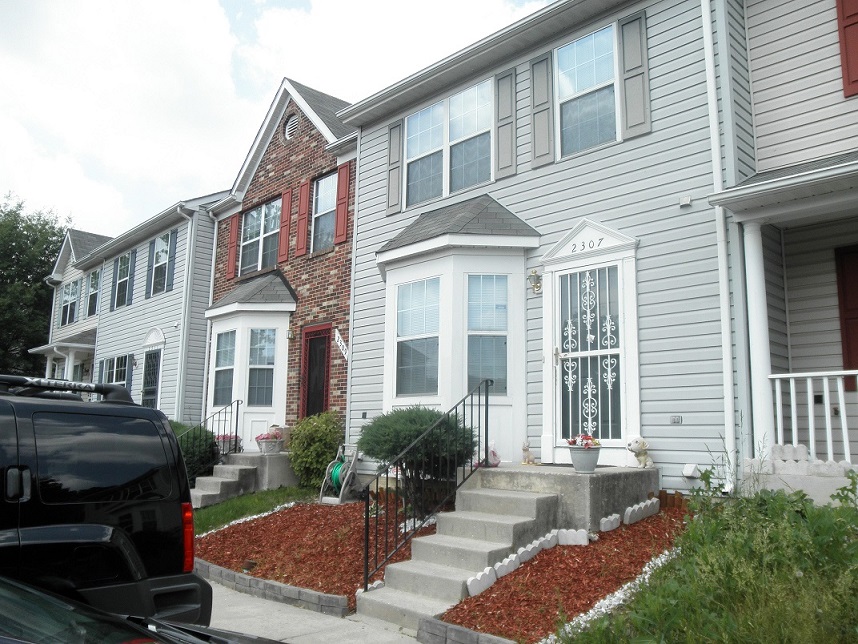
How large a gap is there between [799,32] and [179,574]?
816cm

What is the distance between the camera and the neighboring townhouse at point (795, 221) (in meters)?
6.93

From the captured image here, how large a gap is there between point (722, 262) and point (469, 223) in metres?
3.14

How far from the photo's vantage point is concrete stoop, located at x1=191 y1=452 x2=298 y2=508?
36.8 ft

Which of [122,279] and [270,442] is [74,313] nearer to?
[122,279]

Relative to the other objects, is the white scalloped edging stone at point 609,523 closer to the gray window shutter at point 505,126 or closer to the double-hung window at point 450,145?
the gray window shutter at point 505,126

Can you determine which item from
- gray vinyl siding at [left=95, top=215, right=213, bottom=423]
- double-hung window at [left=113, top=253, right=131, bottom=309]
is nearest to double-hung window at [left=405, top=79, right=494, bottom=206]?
gray vinyl siding at [left=95, top=215, right=213, bottom=423]

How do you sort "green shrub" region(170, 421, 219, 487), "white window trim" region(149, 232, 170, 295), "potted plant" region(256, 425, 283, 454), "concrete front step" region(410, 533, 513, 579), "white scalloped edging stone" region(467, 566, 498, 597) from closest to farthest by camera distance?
"white scalloped edging stone" region(467, 566, 498, 597) < "concrete front step" region(410, 533, 513, 579) < "potted plant" region(256, 425, 283, 454) < "green shrub" region(170, 421, 219, 487) < "white window trim" region(149, 232, 170, 295)

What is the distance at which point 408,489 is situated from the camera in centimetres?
784

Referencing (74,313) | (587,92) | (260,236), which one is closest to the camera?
(587,92)

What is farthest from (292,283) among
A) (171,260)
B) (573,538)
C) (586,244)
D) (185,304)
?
(573,538)

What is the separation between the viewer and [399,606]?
5703mm

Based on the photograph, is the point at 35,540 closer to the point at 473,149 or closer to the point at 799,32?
the point at 473,149

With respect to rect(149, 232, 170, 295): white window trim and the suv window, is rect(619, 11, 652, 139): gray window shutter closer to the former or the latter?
the suv window

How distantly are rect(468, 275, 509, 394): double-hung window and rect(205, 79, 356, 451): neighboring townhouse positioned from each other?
11.0 feet
